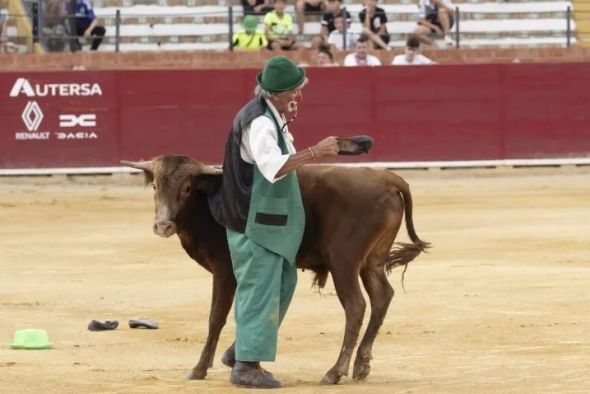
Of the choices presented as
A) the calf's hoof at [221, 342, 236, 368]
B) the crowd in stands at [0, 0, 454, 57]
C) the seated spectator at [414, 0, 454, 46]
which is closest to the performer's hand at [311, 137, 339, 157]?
the calf's hoof at [221, 342, 236, 368]

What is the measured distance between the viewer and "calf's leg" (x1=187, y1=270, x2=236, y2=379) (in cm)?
802

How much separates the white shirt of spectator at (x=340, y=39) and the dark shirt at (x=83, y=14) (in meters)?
3.81

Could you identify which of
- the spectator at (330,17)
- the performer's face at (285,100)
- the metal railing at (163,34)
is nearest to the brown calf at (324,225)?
the performer's face at (285,100)

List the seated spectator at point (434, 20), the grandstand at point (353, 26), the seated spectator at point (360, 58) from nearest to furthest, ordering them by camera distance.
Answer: the seated spectator at point (360, 58) < the seated spectator at point (434, 20) < the grandstand at point (353, 26)

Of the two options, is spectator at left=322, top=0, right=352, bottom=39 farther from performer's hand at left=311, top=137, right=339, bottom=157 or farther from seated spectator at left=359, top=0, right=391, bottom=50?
performer's hand at left=311, top=137, right=339, bottom=157

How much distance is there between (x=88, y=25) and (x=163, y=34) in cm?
144

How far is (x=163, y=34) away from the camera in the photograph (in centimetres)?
2584

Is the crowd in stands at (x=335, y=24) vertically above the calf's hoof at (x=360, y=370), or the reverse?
the calf's hoof at (x=360, y=370)

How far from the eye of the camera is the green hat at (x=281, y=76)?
7598 mm

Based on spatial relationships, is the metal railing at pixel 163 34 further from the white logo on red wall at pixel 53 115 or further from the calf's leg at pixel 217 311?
the calf's leg at pixel 217 311

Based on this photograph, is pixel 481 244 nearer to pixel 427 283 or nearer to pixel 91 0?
pixel 427 283

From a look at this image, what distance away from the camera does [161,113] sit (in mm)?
23703

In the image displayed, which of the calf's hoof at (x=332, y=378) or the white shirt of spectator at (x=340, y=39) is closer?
the calf's hoof at (x=332, y=378)

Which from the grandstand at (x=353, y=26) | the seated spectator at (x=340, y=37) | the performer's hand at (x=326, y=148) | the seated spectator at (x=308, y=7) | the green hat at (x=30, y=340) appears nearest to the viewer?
the performer's hand at (x=326, y=148)
